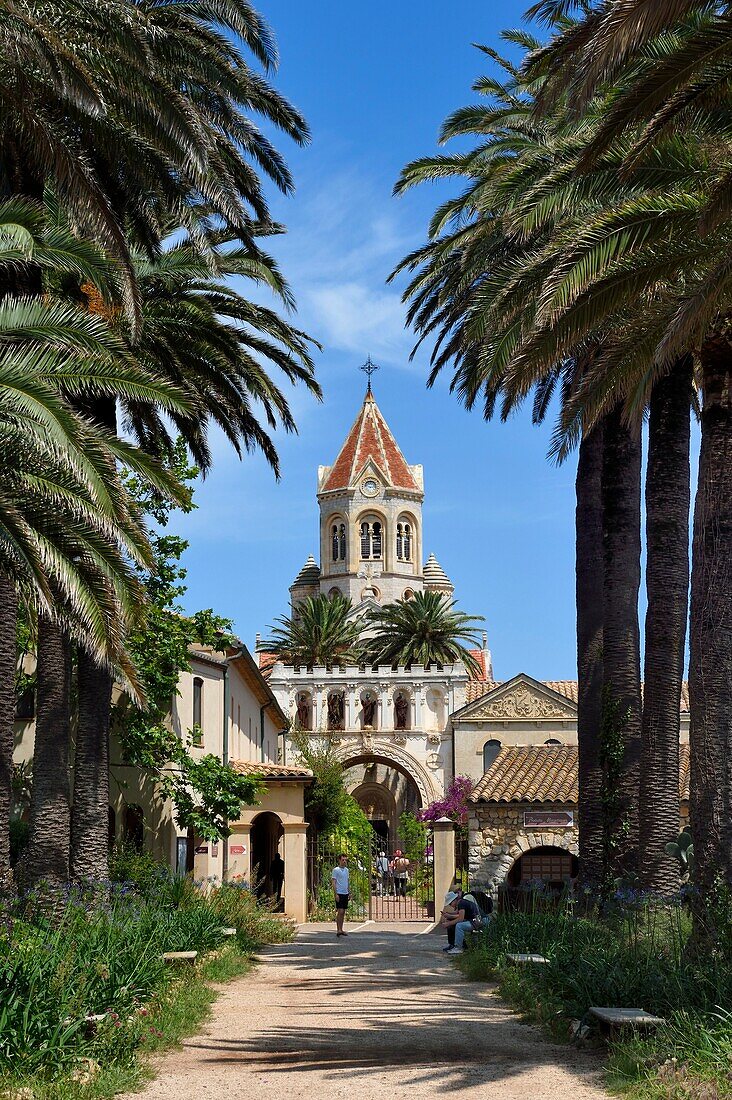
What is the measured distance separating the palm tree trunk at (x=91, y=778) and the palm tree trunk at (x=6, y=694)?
2250 millimetres

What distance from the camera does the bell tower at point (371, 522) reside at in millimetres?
98375

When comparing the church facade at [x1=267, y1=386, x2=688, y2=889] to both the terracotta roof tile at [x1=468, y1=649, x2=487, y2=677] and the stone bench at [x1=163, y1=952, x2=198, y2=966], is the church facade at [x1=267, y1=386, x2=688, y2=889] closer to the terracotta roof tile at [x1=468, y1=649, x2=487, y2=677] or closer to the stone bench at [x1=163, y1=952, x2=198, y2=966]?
the terracotta roof tile at [x1=468, y1=649, x2=487, y2=677]

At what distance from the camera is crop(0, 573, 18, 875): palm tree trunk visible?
14539 mm

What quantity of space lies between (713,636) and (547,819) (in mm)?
14479

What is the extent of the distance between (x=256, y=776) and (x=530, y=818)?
5.64 meters

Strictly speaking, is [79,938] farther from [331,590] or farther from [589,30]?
[331,590]

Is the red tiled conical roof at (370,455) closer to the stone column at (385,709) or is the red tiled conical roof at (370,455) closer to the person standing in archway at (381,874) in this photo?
the stone column at (385,709)

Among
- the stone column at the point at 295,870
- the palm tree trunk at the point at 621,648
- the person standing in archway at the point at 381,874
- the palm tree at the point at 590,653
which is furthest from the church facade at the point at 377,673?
the palm tree trunk at the point at 621,648

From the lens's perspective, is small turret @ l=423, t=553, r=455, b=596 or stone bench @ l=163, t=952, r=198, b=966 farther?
small turret @ l=423, t=553, r=455, b=596

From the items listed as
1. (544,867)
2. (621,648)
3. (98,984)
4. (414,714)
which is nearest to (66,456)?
(98,984)

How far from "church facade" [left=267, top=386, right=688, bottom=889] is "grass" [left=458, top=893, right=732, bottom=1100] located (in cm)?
871

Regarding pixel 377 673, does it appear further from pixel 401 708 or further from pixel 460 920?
pixel 460 920

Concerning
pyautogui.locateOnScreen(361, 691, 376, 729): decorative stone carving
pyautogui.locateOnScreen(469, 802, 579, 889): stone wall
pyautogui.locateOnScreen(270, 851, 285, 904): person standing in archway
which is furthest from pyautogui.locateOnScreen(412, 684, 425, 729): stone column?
pyautogui.locateOnScreen(469, 802, 579, 889): stone wall

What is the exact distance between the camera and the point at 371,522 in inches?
3935
